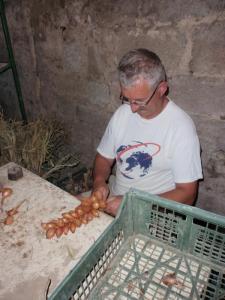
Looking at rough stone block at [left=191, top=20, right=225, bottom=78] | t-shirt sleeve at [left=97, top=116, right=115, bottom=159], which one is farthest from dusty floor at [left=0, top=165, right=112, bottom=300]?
rough stone block at [left=191, top=20, right=225, bottom=78]

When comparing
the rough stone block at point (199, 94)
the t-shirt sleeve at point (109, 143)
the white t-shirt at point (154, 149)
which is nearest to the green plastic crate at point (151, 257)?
the white t-shirt at point (154, 149)

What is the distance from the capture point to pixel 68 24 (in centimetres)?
308

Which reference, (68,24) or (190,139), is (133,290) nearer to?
(190,139)

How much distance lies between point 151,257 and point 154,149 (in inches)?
37.1

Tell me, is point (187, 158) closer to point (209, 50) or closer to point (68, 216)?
point (209, 50)

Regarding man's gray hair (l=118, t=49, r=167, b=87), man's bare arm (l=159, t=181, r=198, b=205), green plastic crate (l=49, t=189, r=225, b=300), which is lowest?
man's bare arm (l=159, t=181, r=198, b=205)

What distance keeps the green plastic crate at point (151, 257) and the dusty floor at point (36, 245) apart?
0.17m

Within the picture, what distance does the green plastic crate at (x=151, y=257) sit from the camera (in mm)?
1311

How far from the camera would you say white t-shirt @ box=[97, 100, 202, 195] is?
2057 millimetres

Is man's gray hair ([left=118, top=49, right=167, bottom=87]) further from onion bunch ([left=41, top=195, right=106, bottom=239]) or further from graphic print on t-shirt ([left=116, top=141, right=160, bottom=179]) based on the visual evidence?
onion bunch ([left=41, top=195, right=106, bottom=239])

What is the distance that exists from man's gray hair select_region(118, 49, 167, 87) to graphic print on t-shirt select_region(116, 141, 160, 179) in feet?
1.77

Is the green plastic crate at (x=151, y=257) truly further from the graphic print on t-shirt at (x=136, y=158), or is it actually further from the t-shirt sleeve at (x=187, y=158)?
the graphic print on t-shirt at (x=136, y=158)

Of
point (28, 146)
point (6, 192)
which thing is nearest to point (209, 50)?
point (6, 192)

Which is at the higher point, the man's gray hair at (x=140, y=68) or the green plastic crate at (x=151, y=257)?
the man's gray hair at (x=140, y=68)
